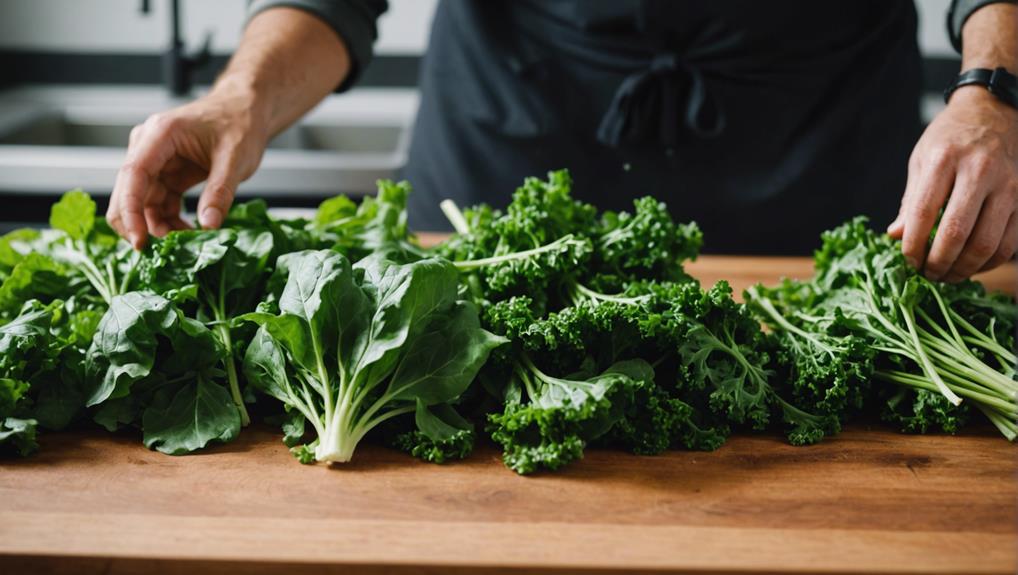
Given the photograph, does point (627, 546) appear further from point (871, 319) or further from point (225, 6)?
point (225, 6)

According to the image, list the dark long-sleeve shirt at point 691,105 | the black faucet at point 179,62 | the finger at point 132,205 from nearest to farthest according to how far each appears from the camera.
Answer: the finger at point 132,205
the dark long-sleeve shirt at point 691,105
the black faucet at point 179,62

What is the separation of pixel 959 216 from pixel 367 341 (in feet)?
2.81

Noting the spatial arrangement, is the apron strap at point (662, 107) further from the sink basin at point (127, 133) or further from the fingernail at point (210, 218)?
the sink basin at point (127, 133)

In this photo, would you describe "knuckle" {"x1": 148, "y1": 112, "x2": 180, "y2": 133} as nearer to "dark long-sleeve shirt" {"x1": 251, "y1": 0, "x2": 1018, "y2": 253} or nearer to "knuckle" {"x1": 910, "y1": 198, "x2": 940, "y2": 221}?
"dark long-sleeve shirt" {"x1": 251, "y1": 0, "x2": 1018, "y2": 253}

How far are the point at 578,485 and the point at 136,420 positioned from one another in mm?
597

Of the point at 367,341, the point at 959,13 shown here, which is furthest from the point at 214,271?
the point at 959,13

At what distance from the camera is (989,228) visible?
1413mm

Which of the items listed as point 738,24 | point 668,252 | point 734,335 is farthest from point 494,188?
point 734,335

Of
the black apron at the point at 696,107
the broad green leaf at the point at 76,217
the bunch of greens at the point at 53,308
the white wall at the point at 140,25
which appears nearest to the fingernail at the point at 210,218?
the bunch of greens at the point at 53,308

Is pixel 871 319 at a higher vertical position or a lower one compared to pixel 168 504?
higher

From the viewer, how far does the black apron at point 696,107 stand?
2.08m

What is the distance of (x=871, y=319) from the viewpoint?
142 centimetres

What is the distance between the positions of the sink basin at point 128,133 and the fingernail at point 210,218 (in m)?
1.07

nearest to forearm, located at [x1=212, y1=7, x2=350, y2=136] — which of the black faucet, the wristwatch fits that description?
the wristwatch
